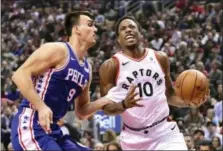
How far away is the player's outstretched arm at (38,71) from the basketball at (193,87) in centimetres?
178

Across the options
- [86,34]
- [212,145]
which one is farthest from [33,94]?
[212,145]

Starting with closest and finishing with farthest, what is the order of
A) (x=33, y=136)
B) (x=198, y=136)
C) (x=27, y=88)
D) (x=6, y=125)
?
(x=27, y=88) → (x=33, y=136) → (x=198, y=136) → (x=6, y=125)

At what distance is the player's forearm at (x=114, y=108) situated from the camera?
683 cm

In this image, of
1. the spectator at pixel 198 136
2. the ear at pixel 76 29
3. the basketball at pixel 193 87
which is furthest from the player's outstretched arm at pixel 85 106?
the spectator at pixel 198 136

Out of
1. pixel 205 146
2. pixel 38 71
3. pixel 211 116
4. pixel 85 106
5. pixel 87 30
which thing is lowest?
pixel 211 116

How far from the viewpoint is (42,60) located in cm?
600

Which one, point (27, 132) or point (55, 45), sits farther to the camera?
point (55, 45)

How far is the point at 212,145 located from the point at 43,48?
5.66 m

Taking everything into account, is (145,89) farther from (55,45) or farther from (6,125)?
(6,125)

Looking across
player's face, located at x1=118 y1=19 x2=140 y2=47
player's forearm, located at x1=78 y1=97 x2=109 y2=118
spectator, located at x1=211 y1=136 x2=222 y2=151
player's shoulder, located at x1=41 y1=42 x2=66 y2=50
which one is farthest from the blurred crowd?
player's shoulder, located at x1=41 y1=42 x2=66 y2=50

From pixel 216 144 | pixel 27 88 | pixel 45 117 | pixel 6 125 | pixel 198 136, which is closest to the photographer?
pixel 45 117

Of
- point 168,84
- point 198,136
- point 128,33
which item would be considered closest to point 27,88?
point 128,33

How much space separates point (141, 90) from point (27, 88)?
6.08ft

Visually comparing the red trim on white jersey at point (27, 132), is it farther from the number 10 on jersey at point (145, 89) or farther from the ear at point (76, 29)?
the number 10 on jersey at point (145, 89)
